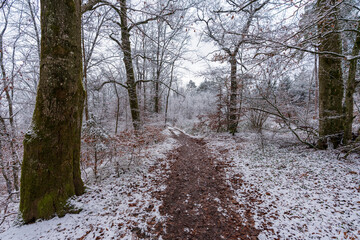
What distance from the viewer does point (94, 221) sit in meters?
2.70

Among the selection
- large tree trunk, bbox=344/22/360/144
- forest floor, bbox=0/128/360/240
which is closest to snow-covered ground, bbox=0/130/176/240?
forest floor, bbox=0/128/360/240

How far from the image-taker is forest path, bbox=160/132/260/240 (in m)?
2.72

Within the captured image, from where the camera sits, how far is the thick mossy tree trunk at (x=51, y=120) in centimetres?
249

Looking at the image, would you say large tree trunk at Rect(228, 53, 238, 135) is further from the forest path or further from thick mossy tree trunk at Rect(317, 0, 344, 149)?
the forest path

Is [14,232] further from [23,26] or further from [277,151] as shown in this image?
[23,26]

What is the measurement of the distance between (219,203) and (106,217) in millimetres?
2581

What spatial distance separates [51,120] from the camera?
8.34 feet

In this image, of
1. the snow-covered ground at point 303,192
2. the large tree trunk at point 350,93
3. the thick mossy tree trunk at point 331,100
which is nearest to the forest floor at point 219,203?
the snow-covered ground at point 303,192

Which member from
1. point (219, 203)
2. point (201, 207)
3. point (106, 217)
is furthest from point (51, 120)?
point (219, 203)

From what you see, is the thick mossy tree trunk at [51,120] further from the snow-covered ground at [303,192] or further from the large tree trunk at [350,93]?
the large tree trunk at [350,93]

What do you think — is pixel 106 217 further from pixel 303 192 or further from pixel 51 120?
pixel 303 192

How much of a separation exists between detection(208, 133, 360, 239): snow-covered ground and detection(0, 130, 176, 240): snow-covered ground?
236 cm

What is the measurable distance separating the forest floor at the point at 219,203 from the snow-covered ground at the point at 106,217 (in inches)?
0.6

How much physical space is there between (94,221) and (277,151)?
7117 millimetres
